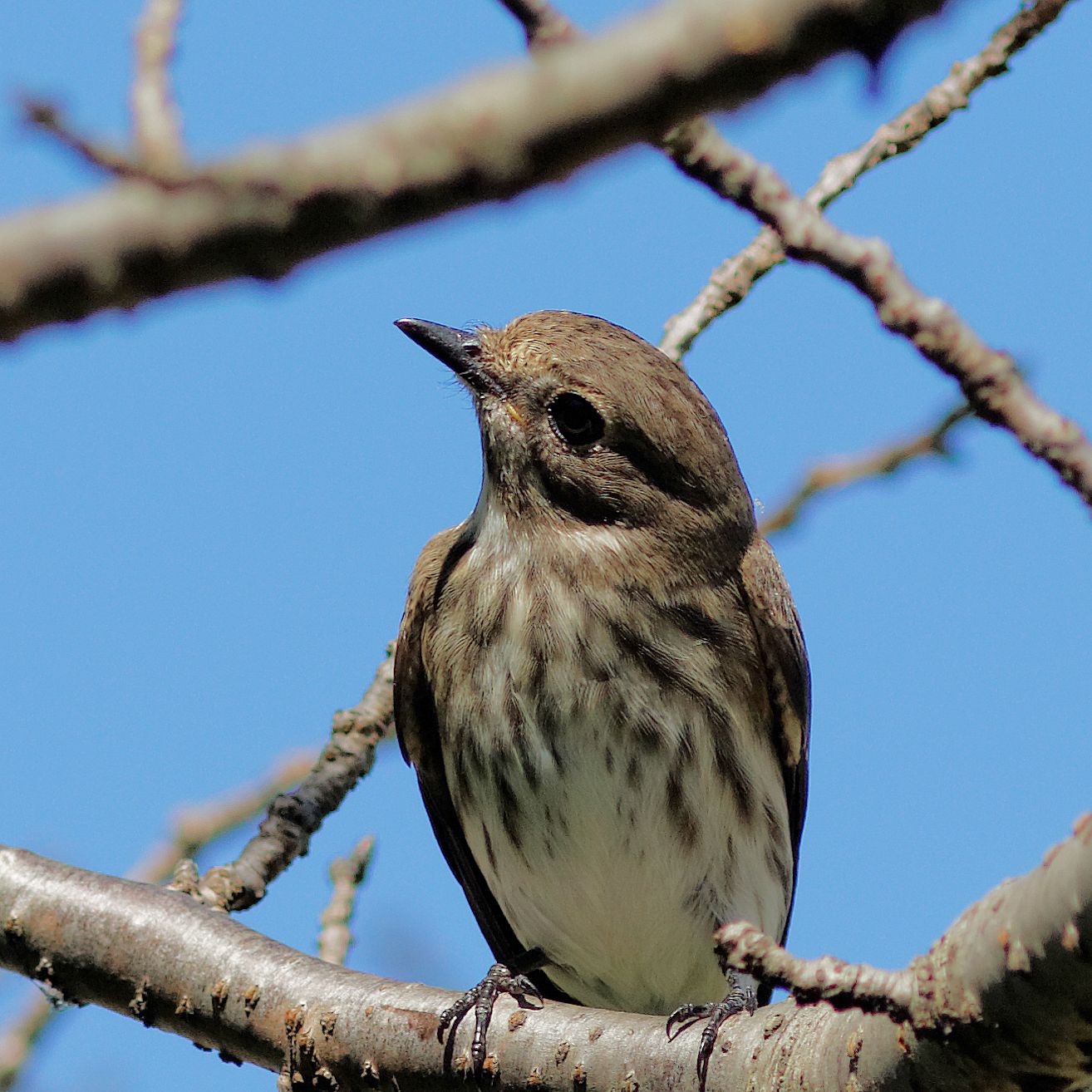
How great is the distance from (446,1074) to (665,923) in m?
1.87

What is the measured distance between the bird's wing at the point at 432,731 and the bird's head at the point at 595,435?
1.67 ft

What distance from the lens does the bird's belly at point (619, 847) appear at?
19.1 feet

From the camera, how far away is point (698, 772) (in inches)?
233

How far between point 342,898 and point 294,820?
37 cm

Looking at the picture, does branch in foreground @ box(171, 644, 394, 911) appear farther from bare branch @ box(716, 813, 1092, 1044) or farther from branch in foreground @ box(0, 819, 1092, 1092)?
bare branch @ box(716, 813, 1092, 1044)

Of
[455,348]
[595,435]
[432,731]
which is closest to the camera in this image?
[595,435]

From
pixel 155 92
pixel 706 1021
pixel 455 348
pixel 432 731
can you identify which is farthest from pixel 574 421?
pixel 155 92

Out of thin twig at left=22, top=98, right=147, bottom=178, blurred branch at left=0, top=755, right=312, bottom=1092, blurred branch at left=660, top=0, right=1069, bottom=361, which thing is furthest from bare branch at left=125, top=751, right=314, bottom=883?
thin twig at left=22, top=98, right=147, bottom=178

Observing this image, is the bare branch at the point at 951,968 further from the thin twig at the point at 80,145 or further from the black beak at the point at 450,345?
the black beak at the point at 450,345

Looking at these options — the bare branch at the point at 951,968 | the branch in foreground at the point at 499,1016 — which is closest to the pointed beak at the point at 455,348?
the branch in foreground at the point at 499,1016

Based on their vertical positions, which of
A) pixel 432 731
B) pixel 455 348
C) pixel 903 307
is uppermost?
Answer: pixel 455 348

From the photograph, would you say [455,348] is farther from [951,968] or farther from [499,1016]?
[951,968]

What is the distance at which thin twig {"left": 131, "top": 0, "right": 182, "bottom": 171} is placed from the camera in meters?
1.32

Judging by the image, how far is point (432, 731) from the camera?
261 inches
